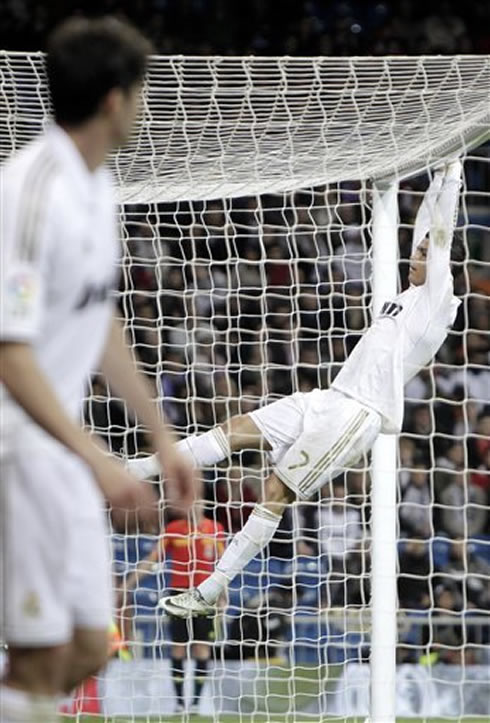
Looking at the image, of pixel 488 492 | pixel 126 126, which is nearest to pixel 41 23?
pixel 488 492

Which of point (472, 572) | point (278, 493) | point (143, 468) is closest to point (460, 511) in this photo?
point (472, 572)

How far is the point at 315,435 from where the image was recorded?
7.05 metres

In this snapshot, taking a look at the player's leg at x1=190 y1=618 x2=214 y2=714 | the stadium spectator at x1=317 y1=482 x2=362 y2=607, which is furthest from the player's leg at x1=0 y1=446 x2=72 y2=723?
the stadium spectator at x1=317 y1=482 x2=362 y2=607

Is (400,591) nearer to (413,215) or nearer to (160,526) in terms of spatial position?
(160,526)

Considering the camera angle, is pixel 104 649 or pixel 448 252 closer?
pixel 104 649

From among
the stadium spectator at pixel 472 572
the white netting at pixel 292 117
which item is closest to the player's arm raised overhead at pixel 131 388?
the white netting at pixel 292 117

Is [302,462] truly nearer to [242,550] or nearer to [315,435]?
[315,435]

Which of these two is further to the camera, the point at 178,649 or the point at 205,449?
the point at 178,649

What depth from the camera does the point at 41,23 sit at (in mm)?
15922

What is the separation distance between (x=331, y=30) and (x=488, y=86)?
33.0 ft

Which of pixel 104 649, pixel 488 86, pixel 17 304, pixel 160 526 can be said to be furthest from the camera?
pixel 160 526

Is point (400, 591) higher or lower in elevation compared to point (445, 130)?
lower

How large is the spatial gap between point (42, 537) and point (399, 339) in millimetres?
3887

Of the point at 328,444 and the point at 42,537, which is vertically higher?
the point at 328,444
